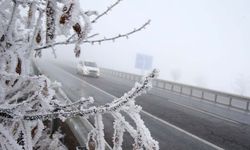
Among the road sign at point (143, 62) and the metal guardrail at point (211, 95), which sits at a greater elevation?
the road sign at point (143, 62)

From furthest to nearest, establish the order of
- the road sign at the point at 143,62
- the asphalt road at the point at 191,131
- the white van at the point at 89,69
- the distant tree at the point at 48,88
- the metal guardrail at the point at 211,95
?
the road sign at the point at 143,62 → the white van at the point at 89,69 → the metal guardrail at the point at 211,95 → the asphalt road at the point at 191,131 → the distant tree at the point at 48,88

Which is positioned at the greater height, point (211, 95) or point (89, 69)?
point (89, 69)

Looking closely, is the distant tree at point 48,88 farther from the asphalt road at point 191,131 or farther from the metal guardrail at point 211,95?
the metal guardrail at point 211,95

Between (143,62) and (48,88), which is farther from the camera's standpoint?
(143,62)

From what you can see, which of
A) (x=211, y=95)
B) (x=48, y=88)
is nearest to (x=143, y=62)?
(x=211, y=95)

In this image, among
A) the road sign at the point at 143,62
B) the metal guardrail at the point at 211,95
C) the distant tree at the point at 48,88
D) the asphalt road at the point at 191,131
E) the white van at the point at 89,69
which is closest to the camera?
the distant tree at the point at 48,88

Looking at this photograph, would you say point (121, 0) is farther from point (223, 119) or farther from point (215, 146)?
point (223, 119)

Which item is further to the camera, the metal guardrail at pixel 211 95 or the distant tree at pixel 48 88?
the metal guardrail at pixel 211 95

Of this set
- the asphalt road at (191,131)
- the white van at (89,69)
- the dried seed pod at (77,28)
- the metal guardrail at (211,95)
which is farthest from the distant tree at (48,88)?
the white van at (89,69)

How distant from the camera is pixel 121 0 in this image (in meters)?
2.21

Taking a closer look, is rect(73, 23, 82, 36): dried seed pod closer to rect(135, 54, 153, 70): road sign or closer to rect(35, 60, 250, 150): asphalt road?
rect(35, 60, 250, 150): asphalt road

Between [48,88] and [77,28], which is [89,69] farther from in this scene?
[77,28]

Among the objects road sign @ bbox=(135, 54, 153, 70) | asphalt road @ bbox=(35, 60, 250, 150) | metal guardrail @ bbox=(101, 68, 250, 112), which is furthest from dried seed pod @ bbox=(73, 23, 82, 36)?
road sign @ bbox=(135, 54, 153, 70)

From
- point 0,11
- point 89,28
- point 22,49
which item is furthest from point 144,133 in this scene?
point 0,11
